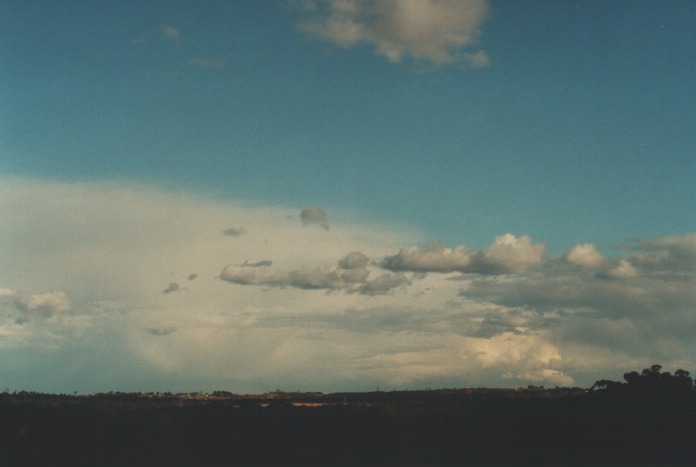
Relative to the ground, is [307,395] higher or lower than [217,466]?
higher

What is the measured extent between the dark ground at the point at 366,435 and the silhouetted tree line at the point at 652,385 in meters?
3.71

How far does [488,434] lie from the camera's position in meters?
94.4

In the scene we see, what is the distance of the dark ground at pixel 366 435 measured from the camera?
288 feet

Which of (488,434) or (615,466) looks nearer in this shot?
(615,466)

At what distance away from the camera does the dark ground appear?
8788cm

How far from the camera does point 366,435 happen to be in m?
97.2

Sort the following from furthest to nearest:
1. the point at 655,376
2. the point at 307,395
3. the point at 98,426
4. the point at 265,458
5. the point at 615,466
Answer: the point at 307,395 < the point at 655,376 < the point at 98,426 < the point at 265,458 < the point at 615,466

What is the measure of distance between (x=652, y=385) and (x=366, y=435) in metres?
41.3

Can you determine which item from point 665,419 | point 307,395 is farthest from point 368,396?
point 665,419

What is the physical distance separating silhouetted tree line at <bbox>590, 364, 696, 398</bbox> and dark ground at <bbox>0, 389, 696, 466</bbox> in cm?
371

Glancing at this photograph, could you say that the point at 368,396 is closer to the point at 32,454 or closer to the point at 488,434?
the point at 488,434

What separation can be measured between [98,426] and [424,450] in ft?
132

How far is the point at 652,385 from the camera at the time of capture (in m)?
108

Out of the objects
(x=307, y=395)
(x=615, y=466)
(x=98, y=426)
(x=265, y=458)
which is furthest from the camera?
(x=307, y=395)
